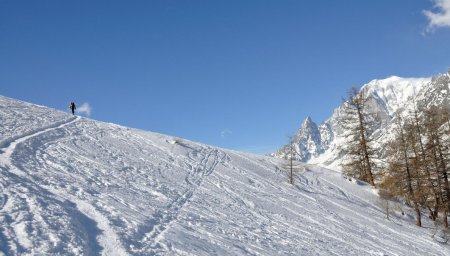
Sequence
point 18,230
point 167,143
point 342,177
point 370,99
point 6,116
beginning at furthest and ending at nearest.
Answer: point 370,99 < point 342,177 < point 167,143 < point 6,116 < point 18,230

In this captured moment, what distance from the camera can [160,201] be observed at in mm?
17000

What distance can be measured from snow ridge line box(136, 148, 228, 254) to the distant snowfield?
7 centimetres

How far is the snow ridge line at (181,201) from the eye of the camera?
39.9 feet

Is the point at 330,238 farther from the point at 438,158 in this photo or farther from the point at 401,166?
the point at 438,158

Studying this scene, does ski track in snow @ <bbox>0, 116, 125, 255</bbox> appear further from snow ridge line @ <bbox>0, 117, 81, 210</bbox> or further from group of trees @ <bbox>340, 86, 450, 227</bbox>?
group of trees @ <bbox>340, 86, 450, 227</bbox>

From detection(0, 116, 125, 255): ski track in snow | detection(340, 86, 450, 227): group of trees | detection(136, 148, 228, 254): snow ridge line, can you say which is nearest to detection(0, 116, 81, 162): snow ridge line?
detection(0, 116, 125, 255): ski track in snow

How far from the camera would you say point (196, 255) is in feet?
40.0

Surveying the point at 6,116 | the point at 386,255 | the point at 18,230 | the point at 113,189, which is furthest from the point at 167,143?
the point at 18,230

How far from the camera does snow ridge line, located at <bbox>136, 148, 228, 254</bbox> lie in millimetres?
12166

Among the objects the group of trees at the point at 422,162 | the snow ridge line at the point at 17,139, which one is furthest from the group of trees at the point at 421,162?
the snow ridge line at the point at 17,139

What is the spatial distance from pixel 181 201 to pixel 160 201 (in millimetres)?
1188

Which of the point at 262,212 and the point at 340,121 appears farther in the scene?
the point at 340,121

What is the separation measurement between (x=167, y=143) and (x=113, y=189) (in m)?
13.8

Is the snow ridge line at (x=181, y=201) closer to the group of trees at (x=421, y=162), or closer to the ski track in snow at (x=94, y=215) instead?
the ski track in snow at (x=94, y=215)
